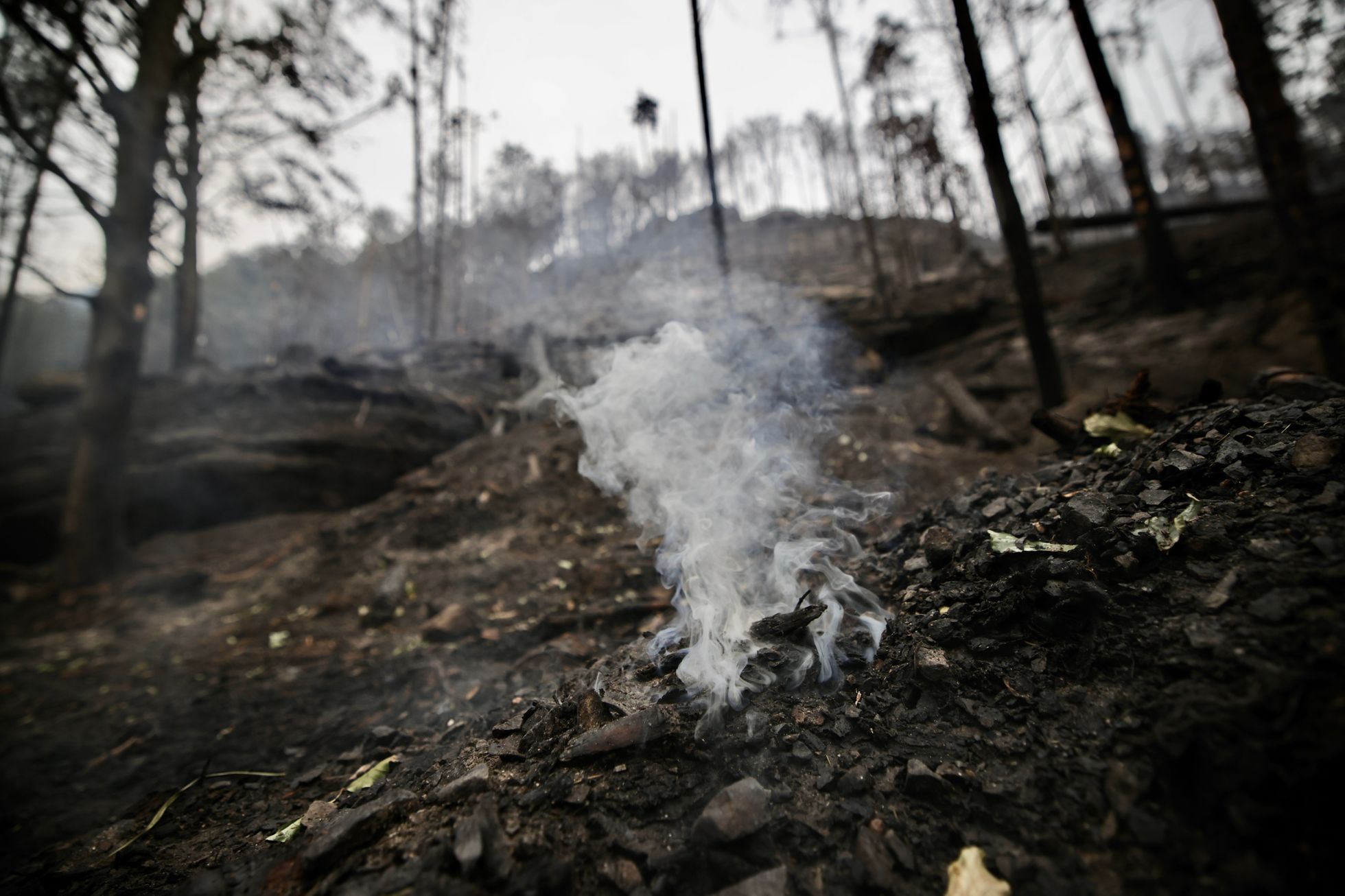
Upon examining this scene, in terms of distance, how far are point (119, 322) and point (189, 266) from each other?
6590 mm

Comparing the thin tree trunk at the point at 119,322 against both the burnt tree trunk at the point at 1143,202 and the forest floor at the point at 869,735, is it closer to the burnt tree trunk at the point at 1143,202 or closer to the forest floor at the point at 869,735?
the forest floor at the point at 869,735

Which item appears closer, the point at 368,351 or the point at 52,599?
the point at 52,599

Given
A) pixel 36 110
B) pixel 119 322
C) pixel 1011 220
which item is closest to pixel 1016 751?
pixel 1011 220

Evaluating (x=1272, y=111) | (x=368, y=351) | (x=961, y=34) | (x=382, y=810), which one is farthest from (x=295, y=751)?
(x=368, y=351)

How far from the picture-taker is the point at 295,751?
2971 millimetres

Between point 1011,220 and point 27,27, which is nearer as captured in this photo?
point 27,27

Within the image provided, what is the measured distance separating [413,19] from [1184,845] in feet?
81.2

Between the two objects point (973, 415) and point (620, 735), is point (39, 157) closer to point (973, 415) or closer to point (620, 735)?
point (620, 735)

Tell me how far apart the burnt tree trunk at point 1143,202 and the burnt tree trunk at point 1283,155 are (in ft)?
6.57

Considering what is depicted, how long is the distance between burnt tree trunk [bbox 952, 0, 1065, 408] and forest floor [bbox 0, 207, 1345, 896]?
9.38ft

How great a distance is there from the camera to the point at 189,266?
11602mm

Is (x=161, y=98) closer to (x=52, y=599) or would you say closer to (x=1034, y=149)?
(x=52, y=599)

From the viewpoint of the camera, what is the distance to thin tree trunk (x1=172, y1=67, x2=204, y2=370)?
1127 cm

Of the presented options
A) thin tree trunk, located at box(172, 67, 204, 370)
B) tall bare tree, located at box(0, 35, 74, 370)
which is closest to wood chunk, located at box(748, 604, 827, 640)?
tall bare tree, located at box(0, 35, 74, 370)
